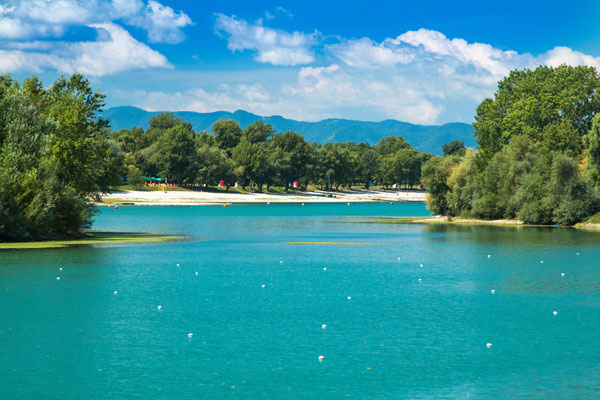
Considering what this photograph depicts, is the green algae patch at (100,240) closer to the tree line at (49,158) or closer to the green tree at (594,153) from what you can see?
the tree line at (49,158)

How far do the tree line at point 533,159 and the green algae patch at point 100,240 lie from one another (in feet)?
197

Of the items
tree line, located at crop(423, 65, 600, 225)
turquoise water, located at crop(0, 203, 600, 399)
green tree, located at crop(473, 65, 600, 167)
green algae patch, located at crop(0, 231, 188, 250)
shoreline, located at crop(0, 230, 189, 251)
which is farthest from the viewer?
green tree, located at crop(473, 65, 600, 167)

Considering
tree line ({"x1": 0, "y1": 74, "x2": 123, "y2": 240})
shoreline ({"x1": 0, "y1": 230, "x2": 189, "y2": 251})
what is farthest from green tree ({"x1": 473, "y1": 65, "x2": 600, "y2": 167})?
tree line ({"x1": 0, "y1": 74, "x2": 123, "y2": 240})

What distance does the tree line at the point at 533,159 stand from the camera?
104562 mm

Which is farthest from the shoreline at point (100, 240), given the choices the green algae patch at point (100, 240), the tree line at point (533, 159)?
the tree line at point (533, 159)

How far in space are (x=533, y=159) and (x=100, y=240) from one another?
77.0m

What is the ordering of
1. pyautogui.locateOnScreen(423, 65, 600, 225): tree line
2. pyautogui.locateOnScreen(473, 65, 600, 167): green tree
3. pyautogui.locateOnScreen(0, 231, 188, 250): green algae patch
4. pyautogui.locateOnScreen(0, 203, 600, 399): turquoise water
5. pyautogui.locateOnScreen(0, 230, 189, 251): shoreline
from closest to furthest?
pyautogui.locateOnScreen(0, 203, 600, 399): turquoise water
pyautogui.locateOnScreen(0, 231, 188, 250): green algae patch
pyautogui.locateOnScreen(0, 230, 189, 251): shoreline
pyautogui.locateOnScreen(423, 65, 600, 225): tree line
pyautogui.locateOnScreen(473, 65, 600, 167): green tree

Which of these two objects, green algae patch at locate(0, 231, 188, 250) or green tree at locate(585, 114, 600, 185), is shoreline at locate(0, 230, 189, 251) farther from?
green tree at locate(585, 114, 600, 185)

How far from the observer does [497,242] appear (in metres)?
76.6

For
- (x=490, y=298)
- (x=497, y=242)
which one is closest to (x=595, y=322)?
(x=490, y=298)

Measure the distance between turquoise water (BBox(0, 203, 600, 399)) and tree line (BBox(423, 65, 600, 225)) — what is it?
166 feet

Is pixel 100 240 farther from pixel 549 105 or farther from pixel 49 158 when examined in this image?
pixel 549 105

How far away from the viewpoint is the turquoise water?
21.9m

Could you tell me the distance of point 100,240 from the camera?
7331cm
